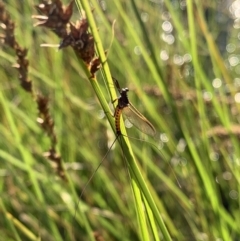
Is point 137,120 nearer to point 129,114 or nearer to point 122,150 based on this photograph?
point 129,114

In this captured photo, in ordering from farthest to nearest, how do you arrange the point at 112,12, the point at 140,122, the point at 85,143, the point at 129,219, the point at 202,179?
the point at 112,12
the point at 85,143
the point at 129,219
the point at 202,179
the point at 140,122

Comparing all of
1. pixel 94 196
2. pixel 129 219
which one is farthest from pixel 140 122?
pixel 94 196

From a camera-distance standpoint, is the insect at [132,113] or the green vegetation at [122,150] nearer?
the insect at [132,113]

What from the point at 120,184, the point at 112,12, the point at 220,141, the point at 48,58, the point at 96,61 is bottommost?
the point at 96,61

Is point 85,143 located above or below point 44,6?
above

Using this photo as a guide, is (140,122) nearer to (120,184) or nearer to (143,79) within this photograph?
(120,184)

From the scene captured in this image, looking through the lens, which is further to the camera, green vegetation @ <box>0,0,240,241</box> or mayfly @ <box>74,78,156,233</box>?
green vegetation @ <box>0,0,240,241</box>

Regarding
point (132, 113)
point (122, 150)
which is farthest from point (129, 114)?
point (122, 150)

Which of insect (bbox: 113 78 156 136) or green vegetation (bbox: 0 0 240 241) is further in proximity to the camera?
green vegetation (bbox: 0 0 240 241)
